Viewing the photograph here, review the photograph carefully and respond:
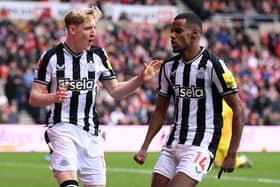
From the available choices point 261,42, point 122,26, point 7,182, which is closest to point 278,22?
point 261,42

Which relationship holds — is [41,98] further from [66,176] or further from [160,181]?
[160,181]

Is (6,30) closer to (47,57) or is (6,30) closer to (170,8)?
(170,8)

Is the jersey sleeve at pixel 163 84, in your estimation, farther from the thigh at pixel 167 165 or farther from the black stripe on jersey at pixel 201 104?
the thigh at pixel 167 165

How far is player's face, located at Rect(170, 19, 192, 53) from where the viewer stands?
9094 millimetres

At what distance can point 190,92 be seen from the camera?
925cm

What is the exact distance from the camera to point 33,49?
91.2 feet

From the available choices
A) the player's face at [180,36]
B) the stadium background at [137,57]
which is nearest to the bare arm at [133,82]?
the player's face at [180,36]

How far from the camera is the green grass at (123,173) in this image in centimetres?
1647

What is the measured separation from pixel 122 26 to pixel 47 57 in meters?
23.3

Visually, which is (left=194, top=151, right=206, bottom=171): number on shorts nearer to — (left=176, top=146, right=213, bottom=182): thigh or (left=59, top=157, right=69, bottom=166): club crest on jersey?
(left=176, top=146, right=213, bottom=182): thigh

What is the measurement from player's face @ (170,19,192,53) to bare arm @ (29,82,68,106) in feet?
3.76

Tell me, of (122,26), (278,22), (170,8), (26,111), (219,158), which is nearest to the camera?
(219,158)

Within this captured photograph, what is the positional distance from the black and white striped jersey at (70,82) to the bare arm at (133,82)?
28 cm

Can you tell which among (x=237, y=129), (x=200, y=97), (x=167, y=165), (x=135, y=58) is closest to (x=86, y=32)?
(x=200, y=97)
